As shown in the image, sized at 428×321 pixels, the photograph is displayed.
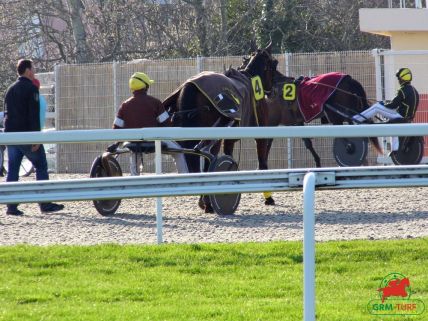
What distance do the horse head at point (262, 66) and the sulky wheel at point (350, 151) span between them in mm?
3653

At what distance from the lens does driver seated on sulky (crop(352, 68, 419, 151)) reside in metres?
18.5

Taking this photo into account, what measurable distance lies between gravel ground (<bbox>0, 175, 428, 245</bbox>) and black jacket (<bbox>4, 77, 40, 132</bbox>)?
1.13 m

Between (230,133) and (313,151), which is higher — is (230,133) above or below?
above

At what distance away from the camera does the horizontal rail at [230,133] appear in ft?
19.4

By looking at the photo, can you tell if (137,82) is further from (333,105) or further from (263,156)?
(333,105)

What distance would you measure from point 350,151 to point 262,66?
4083 mm

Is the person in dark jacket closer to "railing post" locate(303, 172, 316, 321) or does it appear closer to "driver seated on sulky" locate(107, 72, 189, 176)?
"driver seated on sulky" locate(107, 72, 189, 176)

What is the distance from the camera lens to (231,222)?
41.2ft

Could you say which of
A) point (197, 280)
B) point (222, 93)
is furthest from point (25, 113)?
point (197, 280)

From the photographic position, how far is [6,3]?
3072 cm

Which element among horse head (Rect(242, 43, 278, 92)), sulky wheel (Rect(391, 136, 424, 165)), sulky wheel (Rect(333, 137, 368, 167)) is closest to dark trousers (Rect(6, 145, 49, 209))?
horse head (Rect(242, 43, 278, 92))

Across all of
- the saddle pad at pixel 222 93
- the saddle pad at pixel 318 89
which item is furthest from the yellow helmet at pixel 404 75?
the saddle pad at pixel 222 93

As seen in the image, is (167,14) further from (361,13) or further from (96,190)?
(96,190)

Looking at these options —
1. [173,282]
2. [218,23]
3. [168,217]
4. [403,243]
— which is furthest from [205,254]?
[218,23]
